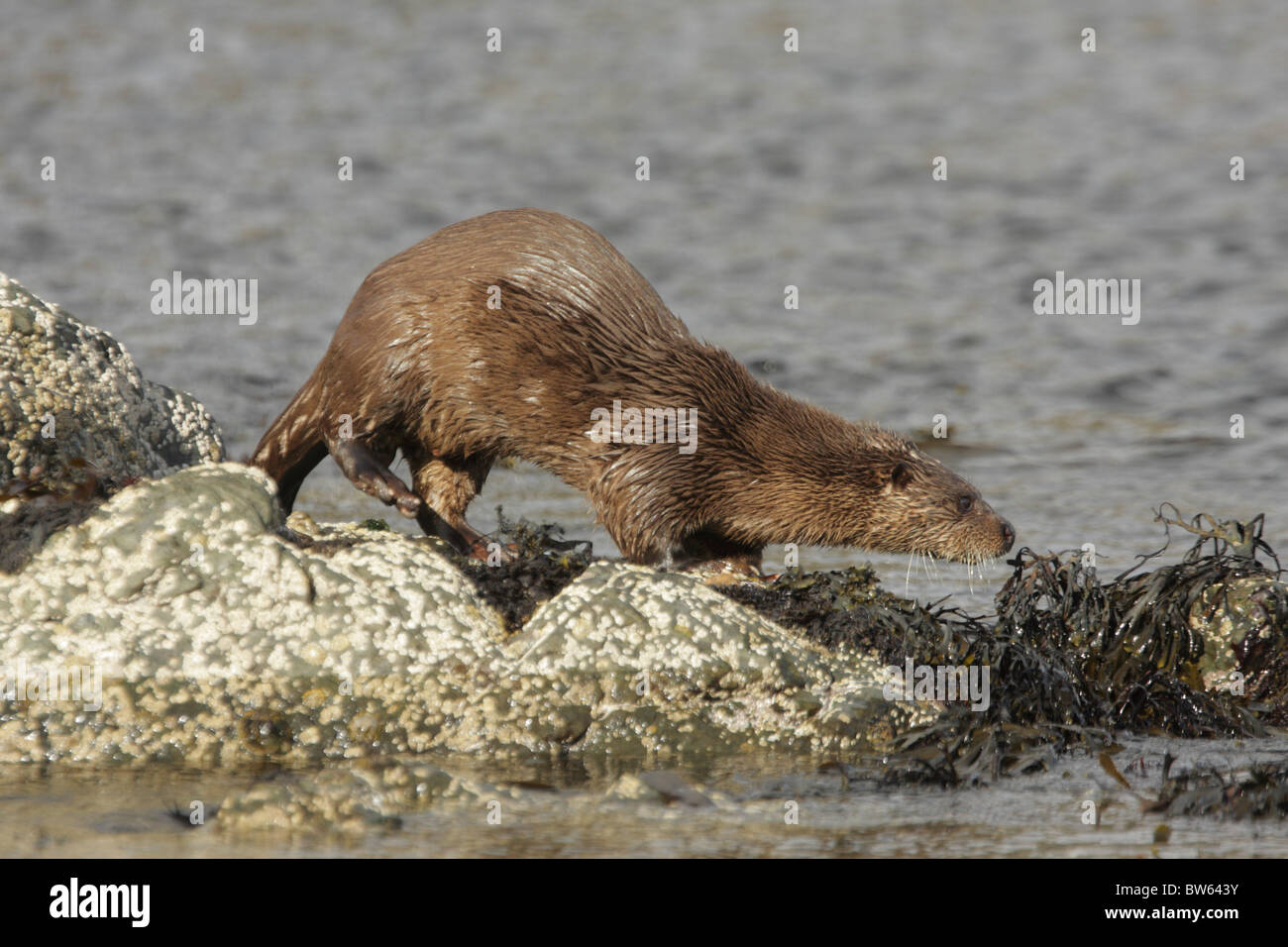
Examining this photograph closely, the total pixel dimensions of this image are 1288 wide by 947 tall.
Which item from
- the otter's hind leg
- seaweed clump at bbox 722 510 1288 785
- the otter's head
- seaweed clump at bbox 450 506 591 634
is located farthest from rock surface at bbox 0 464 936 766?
the otter's head

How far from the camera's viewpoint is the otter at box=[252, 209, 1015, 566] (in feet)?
20.1

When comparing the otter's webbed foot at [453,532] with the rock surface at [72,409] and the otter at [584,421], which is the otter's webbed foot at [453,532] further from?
the rock surface at [72,409]

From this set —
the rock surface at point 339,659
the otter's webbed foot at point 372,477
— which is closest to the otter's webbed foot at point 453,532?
the otter's webbed foot at point 372,477

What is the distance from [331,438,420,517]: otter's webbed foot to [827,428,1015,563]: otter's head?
64.2 inches

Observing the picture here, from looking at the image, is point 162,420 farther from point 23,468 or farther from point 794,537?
point 794,537

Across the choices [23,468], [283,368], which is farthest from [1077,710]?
[283,368]

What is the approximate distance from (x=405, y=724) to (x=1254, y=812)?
225 centimetres

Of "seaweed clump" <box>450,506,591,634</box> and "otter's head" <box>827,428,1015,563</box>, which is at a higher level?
"otter's head" <box>827,428,1015,563</box>

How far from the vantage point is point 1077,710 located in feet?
16.7

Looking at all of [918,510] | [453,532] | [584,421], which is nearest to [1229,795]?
[918,510]

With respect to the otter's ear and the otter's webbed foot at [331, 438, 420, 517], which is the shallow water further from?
the otter's ear

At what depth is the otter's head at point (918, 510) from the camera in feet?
21.1

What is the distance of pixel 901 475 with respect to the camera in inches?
254

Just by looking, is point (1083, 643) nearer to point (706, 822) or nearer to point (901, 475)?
point (901, 475)
